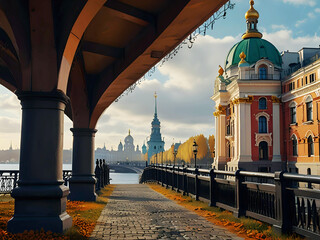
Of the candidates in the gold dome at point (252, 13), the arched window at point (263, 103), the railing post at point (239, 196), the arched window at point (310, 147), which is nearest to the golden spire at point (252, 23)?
the gold dome at point (252, 13)

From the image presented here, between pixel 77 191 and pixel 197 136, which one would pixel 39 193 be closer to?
pixel 77 191

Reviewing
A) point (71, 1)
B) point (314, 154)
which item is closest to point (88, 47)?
point (71, 1)

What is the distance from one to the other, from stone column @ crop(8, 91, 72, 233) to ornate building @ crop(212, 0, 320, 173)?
34182mm

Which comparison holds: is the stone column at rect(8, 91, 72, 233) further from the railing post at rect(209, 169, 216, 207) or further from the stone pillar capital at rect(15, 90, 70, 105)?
the railing post at rect(209, 169, 216, 207)

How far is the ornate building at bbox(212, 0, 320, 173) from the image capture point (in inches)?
1529

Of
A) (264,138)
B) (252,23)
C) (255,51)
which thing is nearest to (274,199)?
(264,138)

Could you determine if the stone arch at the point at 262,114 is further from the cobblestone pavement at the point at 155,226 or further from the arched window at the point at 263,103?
the cobblestone pavement at the point at 155,226

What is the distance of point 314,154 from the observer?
36781 millimetres

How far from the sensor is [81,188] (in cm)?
1345

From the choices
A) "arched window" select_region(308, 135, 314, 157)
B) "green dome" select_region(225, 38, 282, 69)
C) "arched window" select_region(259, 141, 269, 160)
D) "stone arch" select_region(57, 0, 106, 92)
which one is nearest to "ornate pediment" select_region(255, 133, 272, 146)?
"arched window" select_region(259, 141, 269, 160)

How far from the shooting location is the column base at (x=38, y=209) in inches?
253

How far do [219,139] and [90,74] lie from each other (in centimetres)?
4225

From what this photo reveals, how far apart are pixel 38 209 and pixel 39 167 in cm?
77

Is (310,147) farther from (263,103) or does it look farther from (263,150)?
(263,103)
